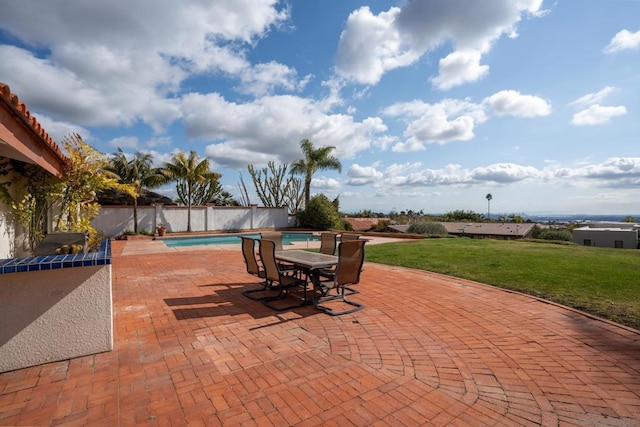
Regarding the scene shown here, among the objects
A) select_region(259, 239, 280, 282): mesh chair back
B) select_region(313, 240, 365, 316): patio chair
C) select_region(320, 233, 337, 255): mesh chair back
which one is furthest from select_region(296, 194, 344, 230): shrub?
select_region(259, 239, 280, 282): mesh chair back

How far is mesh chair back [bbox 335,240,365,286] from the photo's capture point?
5.01 metres

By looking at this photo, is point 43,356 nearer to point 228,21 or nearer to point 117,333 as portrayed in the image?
point 117,333

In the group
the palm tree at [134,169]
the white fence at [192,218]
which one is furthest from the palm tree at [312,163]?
the palm tree at [134,169]

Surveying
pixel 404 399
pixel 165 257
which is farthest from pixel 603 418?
pixel 165 257

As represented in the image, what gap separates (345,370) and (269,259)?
252 cm

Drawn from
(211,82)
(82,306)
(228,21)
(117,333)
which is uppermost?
(211,82)

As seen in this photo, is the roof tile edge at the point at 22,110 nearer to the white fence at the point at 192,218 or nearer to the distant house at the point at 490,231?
the white fence at the point at 192,218

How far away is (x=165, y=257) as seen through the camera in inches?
432

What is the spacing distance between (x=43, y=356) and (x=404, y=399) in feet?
12.2

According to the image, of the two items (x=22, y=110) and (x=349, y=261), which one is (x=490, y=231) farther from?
(x=22, y=110)

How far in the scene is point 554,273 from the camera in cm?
726

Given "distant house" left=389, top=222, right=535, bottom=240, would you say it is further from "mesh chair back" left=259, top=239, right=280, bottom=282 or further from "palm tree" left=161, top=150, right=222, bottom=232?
"mesh chair back" left=259, top=239, right=280, bottom=282

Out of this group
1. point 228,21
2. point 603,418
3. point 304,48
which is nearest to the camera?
point 603,418

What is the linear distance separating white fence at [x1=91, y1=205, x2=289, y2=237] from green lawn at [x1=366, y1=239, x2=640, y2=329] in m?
16.1
